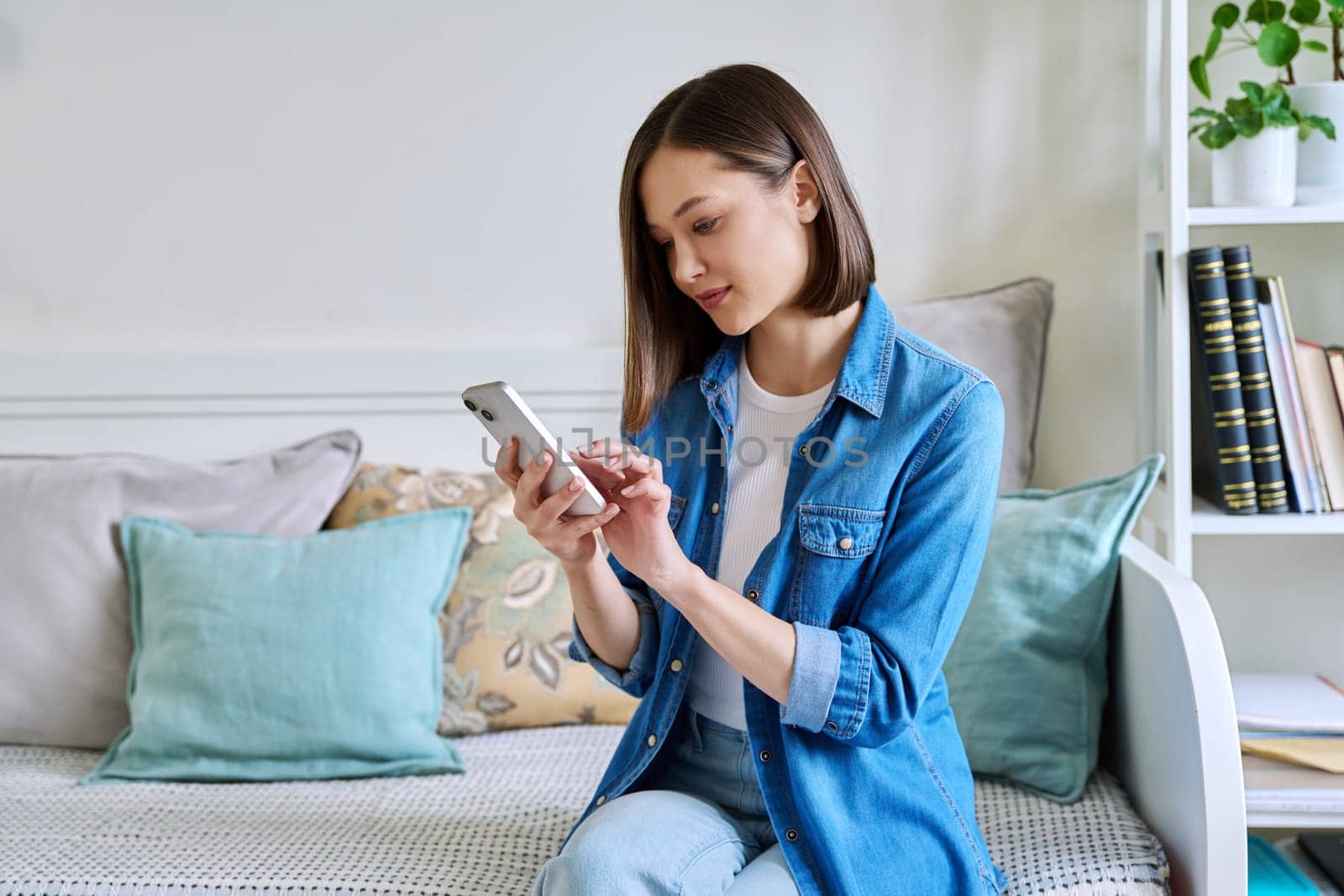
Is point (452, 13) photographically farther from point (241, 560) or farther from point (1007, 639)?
point (1007, 639)

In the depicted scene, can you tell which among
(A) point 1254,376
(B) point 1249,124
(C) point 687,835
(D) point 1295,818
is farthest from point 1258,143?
(C) point 687,835

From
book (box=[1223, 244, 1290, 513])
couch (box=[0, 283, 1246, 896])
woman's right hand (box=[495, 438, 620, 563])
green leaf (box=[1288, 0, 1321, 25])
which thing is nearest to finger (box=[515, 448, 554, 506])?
woman's right hand (box=[495, 438, 620, 563])

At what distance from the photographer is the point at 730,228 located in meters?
1.05

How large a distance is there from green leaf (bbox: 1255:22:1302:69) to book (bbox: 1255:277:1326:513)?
30cm

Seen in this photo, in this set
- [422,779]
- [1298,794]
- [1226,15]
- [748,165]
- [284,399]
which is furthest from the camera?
[284,399]

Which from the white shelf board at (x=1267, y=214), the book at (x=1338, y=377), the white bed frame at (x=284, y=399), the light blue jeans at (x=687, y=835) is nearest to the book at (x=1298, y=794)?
the book at (x=1338, y=377)

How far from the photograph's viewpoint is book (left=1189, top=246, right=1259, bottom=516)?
153 cm

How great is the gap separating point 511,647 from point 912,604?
Answer: 784 millimetres

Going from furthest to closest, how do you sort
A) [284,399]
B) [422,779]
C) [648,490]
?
[284,399] < [422,779] < [648,490]

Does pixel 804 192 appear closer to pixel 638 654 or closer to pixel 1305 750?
pixel 638 654

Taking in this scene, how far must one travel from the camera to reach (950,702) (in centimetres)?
142

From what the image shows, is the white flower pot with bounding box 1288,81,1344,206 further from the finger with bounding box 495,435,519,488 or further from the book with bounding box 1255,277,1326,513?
the finger with bounding box 495,435,519,488

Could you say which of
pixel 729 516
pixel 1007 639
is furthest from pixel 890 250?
pixel 729 516

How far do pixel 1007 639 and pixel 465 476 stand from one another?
0.85m
